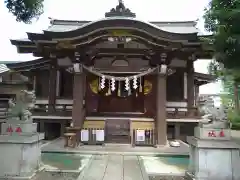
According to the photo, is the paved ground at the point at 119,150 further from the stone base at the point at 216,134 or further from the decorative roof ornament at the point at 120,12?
the decorative roof ornament at the point at 120,12

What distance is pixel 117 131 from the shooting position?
Answer: 11.7m

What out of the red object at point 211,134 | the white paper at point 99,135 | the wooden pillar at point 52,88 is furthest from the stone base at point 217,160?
the wooden pillar at point 52,88

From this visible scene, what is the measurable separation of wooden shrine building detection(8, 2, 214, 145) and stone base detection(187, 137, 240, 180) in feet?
17.0

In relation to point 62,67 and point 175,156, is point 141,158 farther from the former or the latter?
point 62,67

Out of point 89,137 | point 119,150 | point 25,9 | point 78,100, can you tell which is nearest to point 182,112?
point 119,150

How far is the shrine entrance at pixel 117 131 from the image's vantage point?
11.6 meters

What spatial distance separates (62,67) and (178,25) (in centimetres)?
904

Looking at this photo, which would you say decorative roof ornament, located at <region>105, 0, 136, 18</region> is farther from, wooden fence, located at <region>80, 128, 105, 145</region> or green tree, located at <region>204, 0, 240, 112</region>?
green tree, located at <region>204, 0, 240, 112</region>

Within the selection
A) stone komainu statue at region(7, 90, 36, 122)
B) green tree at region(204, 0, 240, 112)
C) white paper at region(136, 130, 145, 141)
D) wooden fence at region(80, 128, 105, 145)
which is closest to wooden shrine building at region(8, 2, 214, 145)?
white paper at region(136, 130, 145, 141)

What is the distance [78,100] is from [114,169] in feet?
16.7

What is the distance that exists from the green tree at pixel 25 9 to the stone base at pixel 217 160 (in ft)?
15.6

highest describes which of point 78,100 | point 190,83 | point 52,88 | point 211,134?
point 190,83

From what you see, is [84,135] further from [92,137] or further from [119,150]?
[119,150]

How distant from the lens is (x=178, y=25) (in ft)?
57.1
